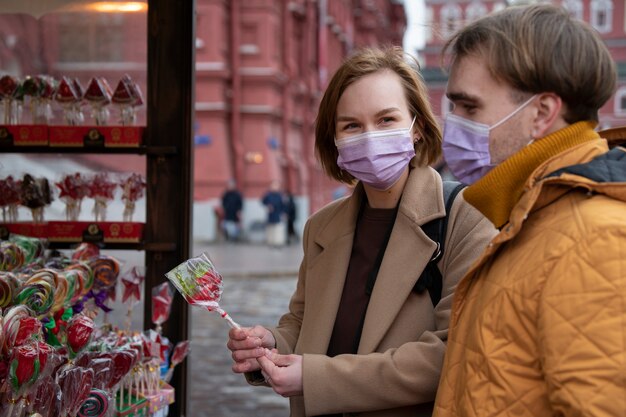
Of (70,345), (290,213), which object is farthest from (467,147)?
(290,213)

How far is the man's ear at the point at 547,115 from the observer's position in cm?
183

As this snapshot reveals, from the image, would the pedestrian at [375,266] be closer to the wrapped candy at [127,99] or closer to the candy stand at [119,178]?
the candy stand at [119,178]

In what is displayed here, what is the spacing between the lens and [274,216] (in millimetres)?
23812

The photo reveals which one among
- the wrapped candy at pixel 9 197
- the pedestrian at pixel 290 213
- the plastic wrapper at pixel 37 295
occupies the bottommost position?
the pedestrian at pixel 290 213

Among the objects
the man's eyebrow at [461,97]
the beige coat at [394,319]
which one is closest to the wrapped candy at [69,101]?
the beige coat at [394,319]

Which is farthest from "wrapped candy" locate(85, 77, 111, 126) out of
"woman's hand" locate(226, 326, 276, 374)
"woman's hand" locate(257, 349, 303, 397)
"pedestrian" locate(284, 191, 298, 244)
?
"pedestrian" locate(284, 191, 298, 244)

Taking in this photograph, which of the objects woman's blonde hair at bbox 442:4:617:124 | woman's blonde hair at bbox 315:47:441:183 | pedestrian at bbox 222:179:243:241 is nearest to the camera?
woman's blonde hair at bbox 442:4:617:124

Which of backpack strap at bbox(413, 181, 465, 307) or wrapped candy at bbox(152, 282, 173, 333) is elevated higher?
backpack strap at bbox(413, 181, 465, 307)

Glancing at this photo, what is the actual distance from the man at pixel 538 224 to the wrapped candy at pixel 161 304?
2215mm

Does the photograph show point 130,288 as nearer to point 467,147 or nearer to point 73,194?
point 73,194

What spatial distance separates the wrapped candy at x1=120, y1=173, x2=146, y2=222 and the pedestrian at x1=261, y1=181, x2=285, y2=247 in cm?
1911

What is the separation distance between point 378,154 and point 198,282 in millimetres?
679

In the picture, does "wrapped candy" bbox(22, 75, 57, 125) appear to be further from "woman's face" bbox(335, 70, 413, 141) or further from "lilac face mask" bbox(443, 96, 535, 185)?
"lilac face mask" bbox(443, 96, 535, 185)

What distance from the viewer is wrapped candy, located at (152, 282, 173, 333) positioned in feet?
12.9
